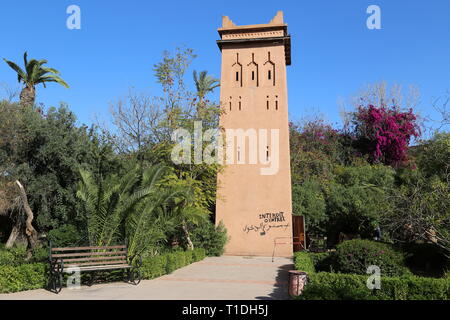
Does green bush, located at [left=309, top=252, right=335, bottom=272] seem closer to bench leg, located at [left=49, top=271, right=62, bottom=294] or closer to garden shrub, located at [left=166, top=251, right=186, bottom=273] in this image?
garden shrub, located at [left=166, top=251, right=186, bottom=273]

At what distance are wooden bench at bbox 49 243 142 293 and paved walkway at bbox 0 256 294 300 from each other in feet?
0.98

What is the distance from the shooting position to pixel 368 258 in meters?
9.27

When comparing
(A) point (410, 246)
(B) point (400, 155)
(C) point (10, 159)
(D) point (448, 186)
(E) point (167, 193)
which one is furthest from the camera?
(B) point (400, 155)

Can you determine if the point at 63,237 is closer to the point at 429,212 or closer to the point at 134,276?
the point at 134,276

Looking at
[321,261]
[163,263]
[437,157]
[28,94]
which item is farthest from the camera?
[28,94]

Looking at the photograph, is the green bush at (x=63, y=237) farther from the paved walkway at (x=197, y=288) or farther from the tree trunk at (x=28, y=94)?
the tree trunk at (x=28, y=94)

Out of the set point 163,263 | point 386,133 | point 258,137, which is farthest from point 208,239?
point 386,133

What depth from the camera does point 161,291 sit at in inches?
319

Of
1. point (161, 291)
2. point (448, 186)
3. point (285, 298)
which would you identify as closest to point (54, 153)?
point (161, 291)

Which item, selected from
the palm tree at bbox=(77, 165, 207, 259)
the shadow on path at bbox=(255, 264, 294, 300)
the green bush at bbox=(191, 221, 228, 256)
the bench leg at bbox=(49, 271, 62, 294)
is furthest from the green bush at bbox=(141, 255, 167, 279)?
the green bush at bbox=(191, 221, 228, 256)

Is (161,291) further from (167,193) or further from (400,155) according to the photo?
(400,155)

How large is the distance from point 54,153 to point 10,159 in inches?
69.5

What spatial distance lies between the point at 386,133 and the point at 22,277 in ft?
89.3

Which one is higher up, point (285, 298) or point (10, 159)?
point (10, 159)
